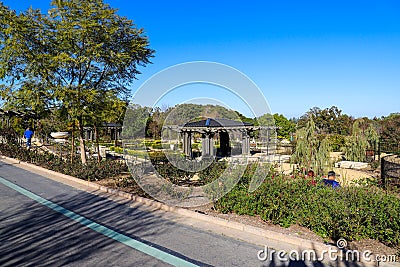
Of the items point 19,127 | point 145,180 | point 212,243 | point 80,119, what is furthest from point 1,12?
point 19,127

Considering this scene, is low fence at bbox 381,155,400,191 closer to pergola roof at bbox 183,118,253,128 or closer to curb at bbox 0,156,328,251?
curb at bbox 0,156,328,251

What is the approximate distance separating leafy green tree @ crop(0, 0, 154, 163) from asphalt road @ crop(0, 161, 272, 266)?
13.3ft

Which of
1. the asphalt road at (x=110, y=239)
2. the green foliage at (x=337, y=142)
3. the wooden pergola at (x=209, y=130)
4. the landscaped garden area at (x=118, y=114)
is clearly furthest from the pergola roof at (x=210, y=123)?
the asphalt road at (x=110, y=239)

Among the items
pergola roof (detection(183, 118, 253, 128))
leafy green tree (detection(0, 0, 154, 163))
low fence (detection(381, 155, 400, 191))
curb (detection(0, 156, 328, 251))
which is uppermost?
leafy green tree (detection(0, 0, 154, 163))

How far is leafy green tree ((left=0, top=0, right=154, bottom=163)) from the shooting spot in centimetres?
896

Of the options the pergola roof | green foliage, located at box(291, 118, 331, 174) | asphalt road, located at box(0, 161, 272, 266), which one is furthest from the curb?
the pergola roof

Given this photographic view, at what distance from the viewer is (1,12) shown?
8.90m

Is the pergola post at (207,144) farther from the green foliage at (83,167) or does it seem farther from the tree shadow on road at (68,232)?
the tree shadow on road at (68,232)

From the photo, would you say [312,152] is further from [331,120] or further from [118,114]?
[331,120]

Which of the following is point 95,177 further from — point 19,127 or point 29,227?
point 19,127

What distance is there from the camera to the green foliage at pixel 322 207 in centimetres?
406

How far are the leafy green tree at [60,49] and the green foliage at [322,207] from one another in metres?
6.14

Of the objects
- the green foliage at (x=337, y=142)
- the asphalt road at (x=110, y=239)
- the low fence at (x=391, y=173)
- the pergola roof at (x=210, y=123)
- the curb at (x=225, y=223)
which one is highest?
the pergola roof at (x=210, y=123)

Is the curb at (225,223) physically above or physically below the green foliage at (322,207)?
below
